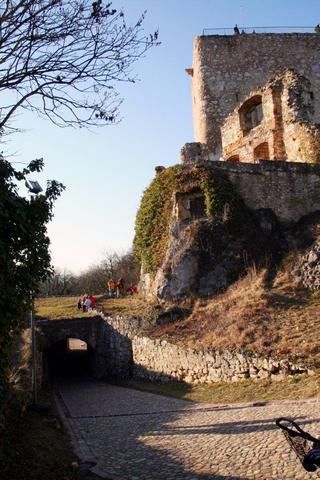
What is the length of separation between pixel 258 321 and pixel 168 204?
27.5 feet

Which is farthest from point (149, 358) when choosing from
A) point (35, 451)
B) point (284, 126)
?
point (284, 126)

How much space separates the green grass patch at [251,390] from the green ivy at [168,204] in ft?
23.9

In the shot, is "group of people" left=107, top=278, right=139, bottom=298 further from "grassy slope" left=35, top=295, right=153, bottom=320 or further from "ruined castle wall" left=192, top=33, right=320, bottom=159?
"ruined castle wall" left=192, top=33, right=320, bottom=159

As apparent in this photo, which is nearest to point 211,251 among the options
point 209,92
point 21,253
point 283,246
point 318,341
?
point 283,246

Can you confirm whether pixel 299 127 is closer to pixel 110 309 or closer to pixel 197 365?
pixel 197 365

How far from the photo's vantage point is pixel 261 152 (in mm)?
22484

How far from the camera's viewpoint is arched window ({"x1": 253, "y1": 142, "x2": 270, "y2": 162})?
2222cm

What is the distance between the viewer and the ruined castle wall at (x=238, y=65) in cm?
3036

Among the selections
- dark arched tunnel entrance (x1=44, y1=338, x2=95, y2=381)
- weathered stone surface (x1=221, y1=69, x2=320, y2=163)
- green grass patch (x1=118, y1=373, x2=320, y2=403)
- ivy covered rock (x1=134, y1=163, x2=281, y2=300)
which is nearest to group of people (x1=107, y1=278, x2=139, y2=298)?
dark arched tunnel entrance (x1=44, y1=338, x2=95, y2=381)

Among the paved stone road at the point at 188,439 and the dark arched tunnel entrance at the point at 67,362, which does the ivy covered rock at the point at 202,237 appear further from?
the paved stone road at the point at 188,439

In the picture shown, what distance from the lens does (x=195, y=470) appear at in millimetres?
6449

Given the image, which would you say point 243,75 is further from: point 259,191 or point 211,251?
point 211,251

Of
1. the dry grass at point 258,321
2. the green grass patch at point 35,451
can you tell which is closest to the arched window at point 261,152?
the dry grass at point 258,321

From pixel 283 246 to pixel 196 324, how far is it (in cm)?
523
